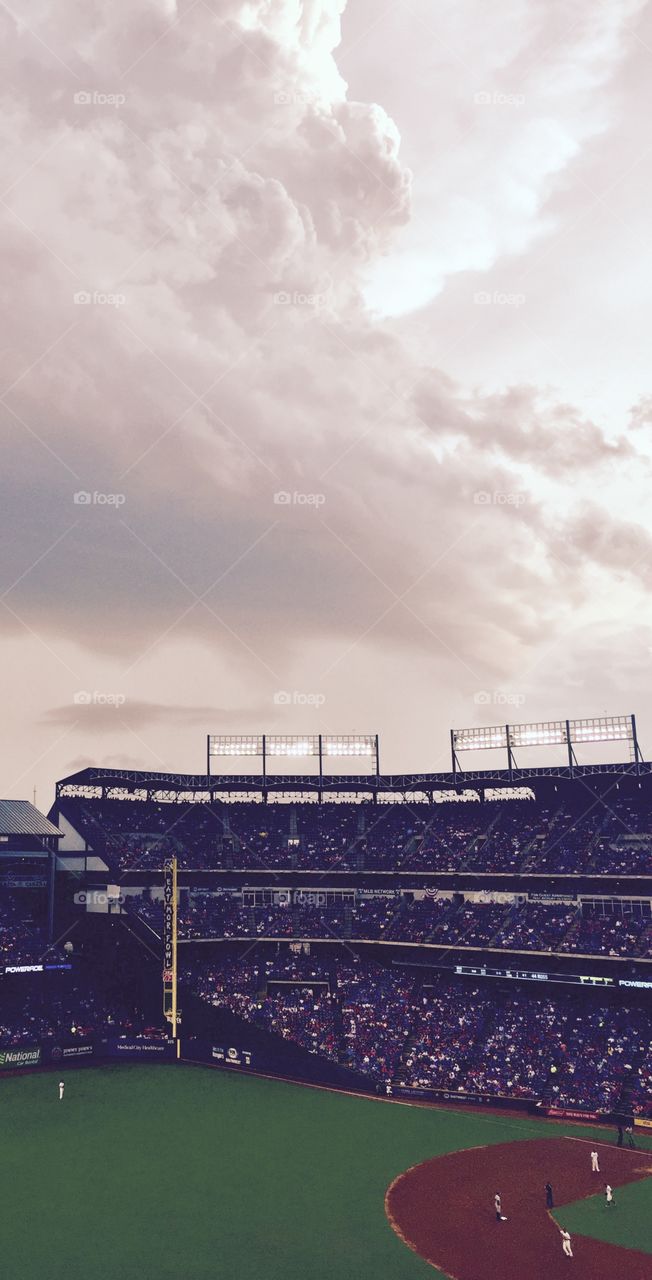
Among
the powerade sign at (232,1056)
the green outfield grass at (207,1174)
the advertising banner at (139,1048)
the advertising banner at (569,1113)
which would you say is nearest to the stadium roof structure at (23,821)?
the advertising banner at (139,1048)

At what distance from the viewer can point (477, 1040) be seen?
170ft

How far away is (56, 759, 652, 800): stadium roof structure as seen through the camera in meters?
66.2

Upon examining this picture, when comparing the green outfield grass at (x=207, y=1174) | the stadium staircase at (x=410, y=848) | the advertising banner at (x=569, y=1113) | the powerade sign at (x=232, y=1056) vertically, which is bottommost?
the advertising banner at (x=569, y=1113)

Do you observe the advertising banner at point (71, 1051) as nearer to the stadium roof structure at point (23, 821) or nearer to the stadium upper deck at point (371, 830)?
the stadium upper deck at point (371, 830)

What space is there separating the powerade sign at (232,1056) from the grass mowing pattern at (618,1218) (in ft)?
83.9

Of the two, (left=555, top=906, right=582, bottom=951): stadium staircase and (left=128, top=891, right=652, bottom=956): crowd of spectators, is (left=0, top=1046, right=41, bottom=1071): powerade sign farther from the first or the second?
(left=555, top=906, right=582, bottom=951): stadium staircase

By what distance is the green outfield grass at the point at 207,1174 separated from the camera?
27.0m

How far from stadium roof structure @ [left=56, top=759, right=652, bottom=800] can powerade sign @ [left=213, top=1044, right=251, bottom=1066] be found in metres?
21.9

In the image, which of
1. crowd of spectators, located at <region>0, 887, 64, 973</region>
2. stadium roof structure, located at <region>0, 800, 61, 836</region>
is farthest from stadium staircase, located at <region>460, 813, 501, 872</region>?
stadium roof structure, located at <region>0, 800, 61, 836</region>

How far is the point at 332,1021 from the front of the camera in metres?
55.4

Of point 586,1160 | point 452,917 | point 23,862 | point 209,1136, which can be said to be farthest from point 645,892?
point 23,862

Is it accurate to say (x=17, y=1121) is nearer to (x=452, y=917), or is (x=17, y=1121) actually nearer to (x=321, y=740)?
(x=452, y=917)

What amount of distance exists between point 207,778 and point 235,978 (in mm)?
16940

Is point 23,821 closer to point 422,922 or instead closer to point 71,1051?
point 71,1051
